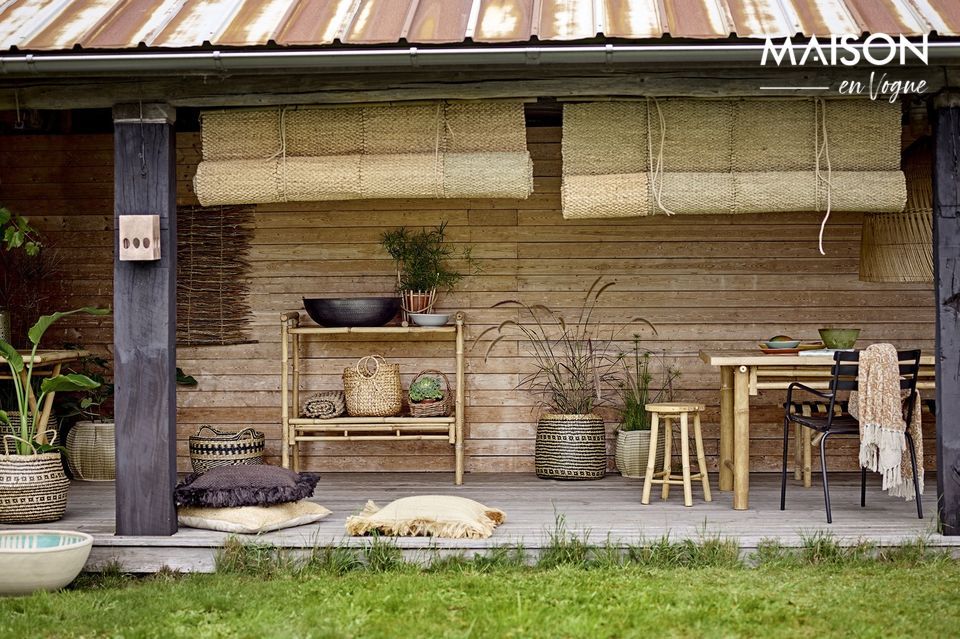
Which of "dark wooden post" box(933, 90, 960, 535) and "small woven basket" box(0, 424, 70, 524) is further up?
"dark wooden post" box(933, 90, 960, 535)

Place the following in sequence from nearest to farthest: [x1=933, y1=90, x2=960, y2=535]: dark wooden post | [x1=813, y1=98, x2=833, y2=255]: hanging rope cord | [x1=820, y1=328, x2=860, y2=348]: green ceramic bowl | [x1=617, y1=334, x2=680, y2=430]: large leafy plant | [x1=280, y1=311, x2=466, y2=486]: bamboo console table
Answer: [x1=933, y1=90, x2=960, y2=535]: dark wooden post
[x1=813, y1=98, x2=833, y2=255]: hanging rope cord
[x1=820, y1=328, x2=860, y2=348]: green ceramic bowl
[x1=280, y1=311, x2=466, y2=486]: bamboo console table
[x1=617, y1=334, x2=680, y2=430]: large leafy plant

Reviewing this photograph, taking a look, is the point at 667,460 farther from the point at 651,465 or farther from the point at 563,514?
the point at 563,514

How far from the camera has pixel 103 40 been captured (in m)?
4.77

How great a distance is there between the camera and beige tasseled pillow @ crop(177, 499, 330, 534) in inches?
205

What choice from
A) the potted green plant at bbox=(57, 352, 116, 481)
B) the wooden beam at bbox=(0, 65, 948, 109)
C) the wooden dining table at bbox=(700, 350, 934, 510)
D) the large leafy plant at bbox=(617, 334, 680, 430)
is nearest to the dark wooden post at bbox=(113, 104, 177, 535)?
the wooden beam at bbox=(0, 65, 948, 109)

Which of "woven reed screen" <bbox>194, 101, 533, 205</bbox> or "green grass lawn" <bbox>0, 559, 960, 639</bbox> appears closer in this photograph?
"green grass lawn" <bbox>0, 559, 960, 639</bbox>

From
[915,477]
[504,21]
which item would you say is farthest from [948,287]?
[504,21]

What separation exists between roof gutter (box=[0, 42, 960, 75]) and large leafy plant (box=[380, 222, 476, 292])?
250 cm

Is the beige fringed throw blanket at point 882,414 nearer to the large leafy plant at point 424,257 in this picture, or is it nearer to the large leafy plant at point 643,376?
the large leafy plant at point 643,376

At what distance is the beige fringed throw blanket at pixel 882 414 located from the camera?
17.6ft

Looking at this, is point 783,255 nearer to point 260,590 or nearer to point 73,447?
point 260,590

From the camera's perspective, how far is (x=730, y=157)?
527 cm

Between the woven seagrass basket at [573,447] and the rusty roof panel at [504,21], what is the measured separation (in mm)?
2771

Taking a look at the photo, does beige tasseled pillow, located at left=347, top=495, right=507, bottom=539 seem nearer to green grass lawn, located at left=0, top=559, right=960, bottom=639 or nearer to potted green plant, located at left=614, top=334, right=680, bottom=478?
green grass lawn, located at left=0, top=559, right=960, bottom=639
